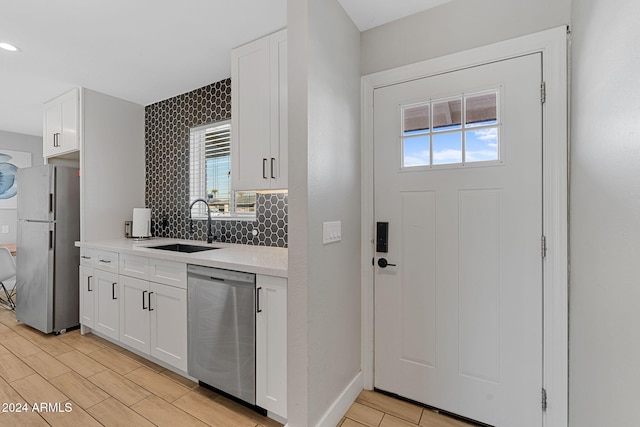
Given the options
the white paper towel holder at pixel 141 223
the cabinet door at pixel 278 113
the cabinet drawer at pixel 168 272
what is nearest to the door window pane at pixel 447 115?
the cabinet door at pixel 278 113

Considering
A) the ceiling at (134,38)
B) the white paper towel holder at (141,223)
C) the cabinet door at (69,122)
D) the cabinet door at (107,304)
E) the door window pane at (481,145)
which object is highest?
the ceiling at (134,38)

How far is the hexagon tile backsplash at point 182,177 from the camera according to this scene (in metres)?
2.51

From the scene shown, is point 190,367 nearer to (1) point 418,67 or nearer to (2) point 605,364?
(2) point 605,364

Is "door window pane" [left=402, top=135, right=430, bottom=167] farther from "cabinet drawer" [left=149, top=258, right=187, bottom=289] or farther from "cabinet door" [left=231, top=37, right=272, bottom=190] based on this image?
"cabinet drawer" [left=149, top=258, right=187, bottom=289]

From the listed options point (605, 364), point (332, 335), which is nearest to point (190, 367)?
point (332, 335)

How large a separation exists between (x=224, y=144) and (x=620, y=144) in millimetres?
2775

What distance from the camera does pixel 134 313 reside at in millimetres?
2385

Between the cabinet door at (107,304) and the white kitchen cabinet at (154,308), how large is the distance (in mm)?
89

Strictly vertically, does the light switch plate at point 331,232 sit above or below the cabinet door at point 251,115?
below

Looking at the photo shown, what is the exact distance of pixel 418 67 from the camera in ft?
5.79

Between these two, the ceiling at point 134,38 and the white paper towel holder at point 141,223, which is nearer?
the ceiling at point 134,38

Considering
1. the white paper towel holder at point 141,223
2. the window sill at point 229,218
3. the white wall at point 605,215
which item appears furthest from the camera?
the white paper towel holder at point 141,223

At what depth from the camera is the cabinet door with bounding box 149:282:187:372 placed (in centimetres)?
204

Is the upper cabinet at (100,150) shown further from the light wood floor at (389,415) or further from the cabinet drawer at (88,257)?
the light wood floor at (389,415)
